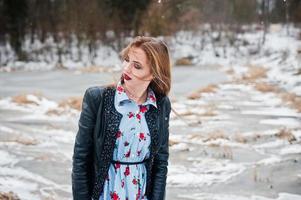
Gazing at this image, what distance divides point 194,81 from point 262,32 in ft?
47.3

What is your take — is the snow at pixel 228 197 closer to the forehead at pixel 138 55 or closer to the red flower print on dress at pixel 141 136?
the red flower print on dress at pixel 141 136

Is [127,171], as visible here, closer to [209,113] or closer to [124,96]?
[124,96]

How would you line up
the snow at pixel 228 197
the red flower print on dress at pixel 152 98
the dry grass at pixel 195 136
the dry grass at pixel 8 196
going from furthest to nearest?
the dry grass at pixel 195 136 → the snow at pixel 228 197 → the dry grass at pixel 8 196 → the red flower print on dress at pixel 152 98

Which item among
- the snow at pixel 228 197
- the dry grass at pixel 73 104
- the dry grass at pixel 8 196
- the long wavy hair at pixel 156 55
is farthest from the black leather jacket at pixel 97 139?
the dry grass at pixel 73 104

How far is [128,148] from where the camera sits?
1845 millimetres

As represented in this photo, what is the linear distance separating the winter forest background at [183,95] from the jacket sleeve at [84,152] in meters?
2.08

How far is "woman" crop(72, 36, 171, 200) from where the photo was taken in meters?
1.80

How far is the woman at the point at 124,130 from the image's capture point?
1.80m

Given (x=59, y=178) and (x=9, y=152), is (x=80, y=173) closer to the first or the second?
(x=59, y=178)

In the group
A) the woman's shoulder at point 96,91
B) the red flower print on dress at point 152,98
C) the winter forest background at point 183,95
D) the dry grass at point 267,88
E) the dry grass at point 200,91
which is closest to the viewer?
the woman's shoulder at point 96,91

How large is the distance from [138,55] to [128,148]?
0.37 metres

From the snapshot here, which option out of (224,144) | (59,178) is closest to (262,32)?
(224,144)

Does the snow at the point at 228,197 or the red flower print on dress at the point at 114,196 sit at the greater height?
the red flower print on dress at the point at 114,196

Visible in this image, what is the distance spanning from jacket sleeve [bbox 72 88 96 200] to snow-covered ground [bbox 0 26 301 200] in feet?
1.93
